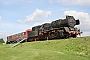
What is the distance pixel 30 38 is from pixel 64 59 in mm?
27189

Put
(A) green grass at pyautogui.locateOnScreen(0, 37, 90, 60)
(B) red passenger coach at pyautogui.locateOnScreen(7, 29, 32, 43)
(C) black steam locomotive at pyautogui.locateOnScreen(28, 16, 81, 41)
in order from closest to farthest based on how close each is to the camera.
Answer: (A) green grass at pyautogui.locateOnScreen(0, 37, 90, 60), (C) black steam locomotive at pyautogui.locateOnScreen(28, 16, 81, 41), (B) red passenger coach at pyautogui.locateOnScreen(7, 29, 32, 43)

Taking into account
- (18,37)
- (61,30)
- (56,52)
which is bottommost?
(56,52)

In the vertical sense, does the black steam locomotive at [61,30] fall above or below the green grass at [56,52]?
above

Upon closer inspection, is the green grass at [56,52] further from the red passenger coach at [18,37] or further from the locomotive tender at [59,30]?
the red passenger coach at [18,37]

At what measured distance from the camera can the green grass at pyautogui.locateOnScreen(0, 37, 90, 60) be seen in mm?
17983

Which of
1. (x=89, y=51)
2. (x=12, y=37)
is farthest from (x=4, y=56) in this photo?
(x=12, y=37)

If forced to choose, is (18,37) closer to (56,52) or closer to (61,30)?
(61,30)

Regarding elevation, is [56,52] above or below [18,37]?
below

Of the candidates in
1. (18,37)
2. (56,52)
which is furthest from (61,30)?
(18,37)

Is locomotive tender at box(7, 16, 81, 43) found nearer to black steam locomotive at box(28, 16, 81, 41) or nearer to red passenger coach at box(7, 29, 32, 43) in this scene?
black steam locomotive at box(28, 16, 81, 41)

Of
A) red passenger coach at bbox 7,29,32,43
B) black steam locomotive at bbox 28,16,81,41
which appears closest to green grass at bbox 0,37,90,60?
black steam locomotive at bbox 28,16,81,41

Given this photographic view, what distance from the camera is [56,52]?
19922mm

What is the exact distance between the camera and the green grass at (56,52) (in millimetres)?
17983

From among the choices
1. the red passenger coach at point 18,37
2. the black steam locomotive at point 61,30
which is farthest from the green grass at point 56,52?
the red passenger coach at point 18,37
